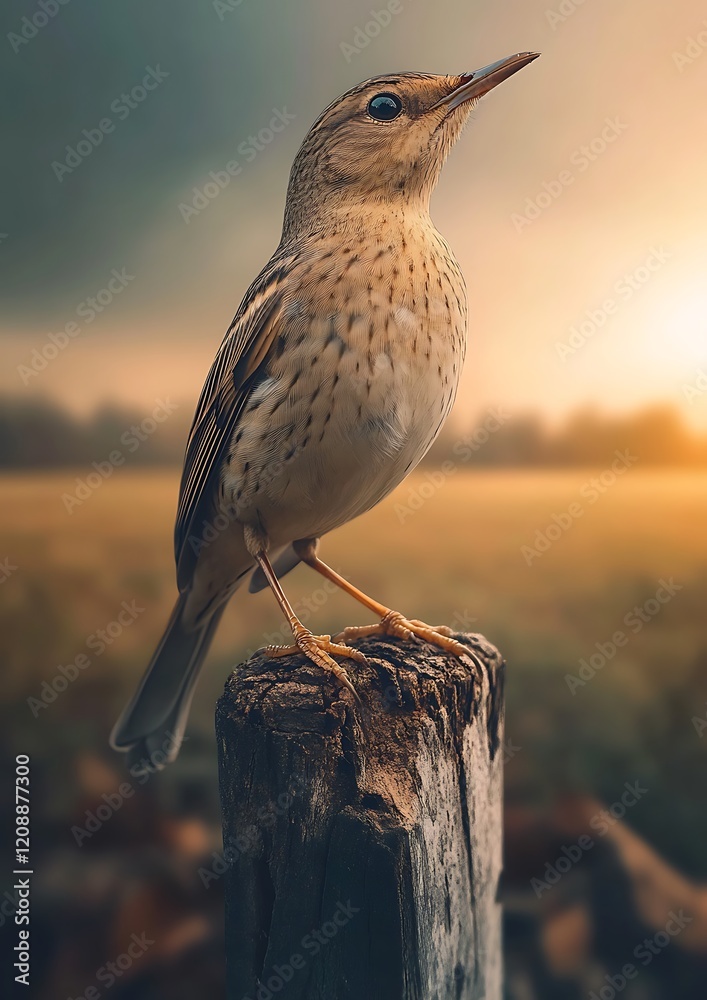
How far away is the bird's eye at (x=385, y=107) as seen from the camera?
276 centimetres

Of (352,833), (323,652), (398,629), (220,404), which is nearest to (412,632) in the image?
(398,629)

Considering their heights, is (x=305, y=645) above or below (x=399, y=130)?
below

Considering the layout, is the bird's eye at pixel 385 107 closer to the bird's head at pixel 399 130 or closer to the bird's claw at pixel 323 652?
the bird's head at pixel 399 130

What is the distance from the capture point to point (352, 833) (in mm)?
2078

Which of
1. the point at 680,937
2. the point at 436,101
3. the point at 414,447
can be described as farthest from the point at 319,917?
the point at 680,937

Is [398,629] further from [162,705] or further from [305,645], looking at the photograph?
[162,705]

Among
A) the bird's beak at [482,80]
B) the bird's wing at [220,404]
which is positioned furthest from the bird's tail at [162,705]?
the bird's beak at [482,80]

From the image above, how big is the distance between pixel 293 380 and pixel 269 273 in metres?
0.46

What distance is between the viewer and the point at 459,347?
273 centimetres

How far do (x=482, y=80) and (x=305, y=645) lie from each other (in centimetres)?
188

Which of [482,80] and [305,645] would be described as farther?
[482,80]

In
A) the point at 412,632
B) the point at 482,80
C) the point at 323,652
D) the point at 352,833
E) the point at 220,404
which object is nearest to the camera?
the point at 352,833

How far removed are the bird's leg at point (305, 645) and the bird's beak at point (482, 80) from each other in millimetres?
Result: 1565

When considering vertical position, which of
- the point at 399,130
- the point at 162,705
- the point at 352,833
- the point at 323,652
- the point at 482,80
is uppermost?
the point at 482,80
